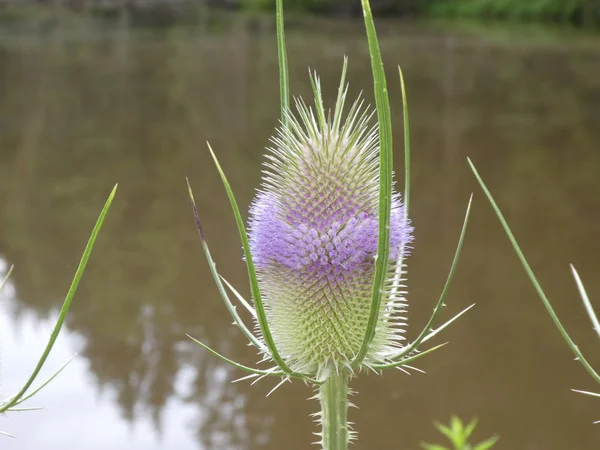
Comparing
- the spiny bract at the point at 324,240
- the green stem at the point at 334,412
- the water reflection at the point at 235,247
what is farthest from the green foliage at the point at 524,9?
the green stem at the point at 334,412

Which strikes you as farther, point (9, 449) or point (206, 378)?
point (206, 378)

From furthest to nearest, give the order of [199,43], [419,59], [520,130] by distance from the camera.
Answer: [199,43] → [419,59] → [520,130]

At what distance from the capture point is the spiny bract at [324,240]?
152 centimetres

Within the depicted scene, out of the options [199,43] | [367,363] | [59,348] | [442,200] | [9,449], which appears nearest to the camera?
[367,363]

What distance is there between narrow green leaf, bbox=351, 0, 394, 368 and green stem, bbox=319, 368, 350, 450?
17 centimetres

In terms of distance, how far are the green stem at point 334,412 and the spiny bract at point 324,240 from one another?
0.09 ft

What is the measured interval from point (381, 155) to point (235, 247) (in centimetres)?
Answer: 621

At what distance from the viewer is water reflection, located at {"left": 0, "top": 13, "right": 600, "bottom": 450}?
4.97 meters

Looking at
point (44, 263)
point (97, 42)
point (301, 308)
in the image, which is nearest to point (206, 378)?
point (44, 263)

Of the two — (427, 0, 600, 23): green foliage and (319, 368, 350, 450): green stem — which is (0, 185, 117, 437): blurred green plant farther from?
(427, 0, 600, 23): green foliage

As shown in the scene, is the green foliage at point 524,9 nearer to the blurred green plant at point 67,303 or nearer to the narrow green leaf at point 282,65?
A: the narrow green leaf at point 282,65

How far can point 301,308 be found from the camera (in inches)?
62.1

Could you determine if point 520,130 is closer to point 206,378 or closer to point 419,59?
point 206,378

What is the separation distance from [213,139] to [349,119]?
11.5 metres
